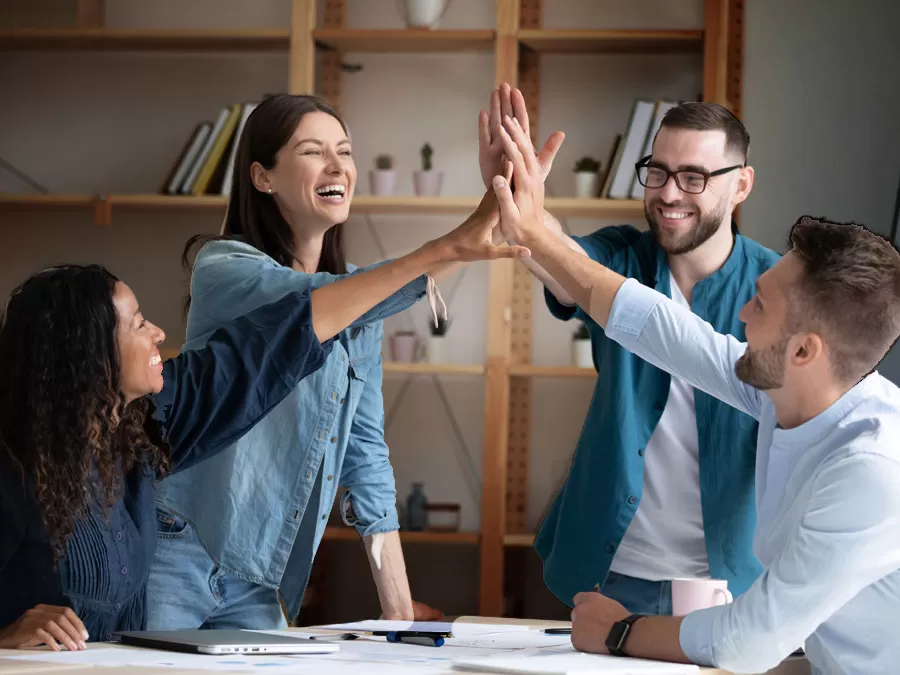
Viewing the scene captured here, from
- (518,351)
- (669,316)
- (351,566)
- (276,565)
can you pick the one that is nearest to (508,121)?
(669,316)

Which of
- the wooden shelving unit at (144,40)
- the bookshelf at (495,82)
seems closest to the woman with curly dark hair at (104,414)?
the bookshelf at (495,82)

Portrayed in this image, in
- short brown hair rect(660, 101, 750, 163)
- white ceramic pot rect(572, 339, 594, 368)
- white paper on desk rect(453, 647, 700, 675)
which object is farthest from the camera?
white ceramic pot rect(572, 339, 594, 368)

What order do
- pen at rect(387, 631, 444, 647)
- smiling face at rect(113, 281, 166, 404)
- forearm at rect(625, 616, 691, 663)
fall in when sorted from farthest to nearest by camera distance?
smiling face at rect(113, 281, 166, 404)
pen at rect(387, 631, 444, 647)
forearm at rect(625, 616, 691, 663)

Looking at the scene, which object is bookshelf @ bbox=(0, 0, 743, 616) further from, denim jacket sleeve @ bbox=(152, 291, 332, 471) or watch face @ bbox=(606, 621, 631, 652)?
watch face @ bbox=(606, 621, 631, 652)

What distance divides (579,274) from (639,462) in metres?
0.36

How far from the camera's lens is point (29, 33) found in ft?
11.7

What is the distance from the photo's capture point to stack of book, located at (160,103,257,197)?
3467 mm

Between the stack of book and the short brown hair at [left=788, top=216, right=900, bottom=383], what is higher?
the stack of book

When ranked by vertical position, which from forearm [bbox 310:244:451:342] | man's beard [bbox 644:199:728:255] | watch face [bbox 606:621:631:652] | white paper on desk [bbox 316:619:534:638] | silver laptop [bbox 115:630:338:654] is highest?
man's beard [bbox 644:199:728:255]

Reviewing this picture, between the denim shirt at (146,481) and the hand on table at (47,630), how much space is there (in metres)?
0.08

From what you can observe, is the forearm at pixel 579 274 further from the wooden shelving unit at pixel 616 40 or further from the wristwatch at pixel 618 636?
the wooden shelving unit at pixel 616 40

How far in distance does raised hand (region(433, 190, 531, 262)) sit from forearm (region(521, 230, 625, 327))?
0.17 ft

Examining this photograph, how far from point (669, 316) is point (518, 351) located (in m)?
1.91

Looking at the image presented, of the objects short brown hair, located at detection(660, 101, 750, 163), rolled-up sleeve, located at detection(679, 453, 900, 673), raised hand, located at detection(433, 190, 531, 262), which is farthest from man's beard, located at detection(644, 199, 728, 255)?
rolled-up sleeve, located at detection(679, 453, 900, 673)
